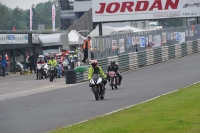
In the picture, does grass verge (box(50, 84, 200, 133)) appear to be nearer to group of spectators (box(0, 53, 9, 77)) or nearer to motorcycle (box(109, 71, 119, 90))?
motorcycle (box(109, 71, 119, 90))

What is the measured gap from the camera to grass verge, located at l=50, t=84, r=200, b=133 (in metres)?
11.2

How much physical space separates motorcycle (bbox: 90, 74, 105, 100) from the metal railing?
43.7 feet

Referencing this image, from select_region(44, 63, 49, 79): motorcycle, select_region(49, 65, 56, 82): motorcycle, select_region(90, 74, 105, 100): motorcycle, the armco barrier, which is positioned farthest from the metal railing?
select_region(90, 74, 105, 100): motorcycle

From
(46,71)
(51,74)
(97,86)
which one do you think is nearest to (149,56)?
(46,71)

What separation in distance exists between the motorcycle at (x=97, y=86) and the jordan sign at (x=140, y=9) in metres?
28.5

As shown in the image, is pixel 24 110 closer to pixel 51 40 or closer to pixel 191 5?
pixel 51 40

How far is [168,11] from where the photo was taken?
165 feet

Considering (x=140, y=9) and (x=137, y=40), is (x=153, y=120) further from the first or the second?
(x=140, y=9)

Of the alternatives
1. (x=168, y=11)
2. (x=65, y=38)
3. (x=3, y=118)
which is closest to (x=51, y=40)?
(x=65, y=38)

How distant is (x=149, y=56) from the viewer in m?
40.8

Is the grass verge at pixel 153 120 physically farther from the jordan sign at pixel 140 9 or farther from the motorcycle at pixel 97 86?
the jordan sign at pixel 140 9

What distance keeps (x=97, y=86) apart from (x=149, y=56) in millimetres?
20139

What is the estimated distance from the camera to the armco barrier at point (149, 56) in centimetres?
3550

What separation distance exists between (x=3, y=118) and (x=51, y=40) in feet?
108
